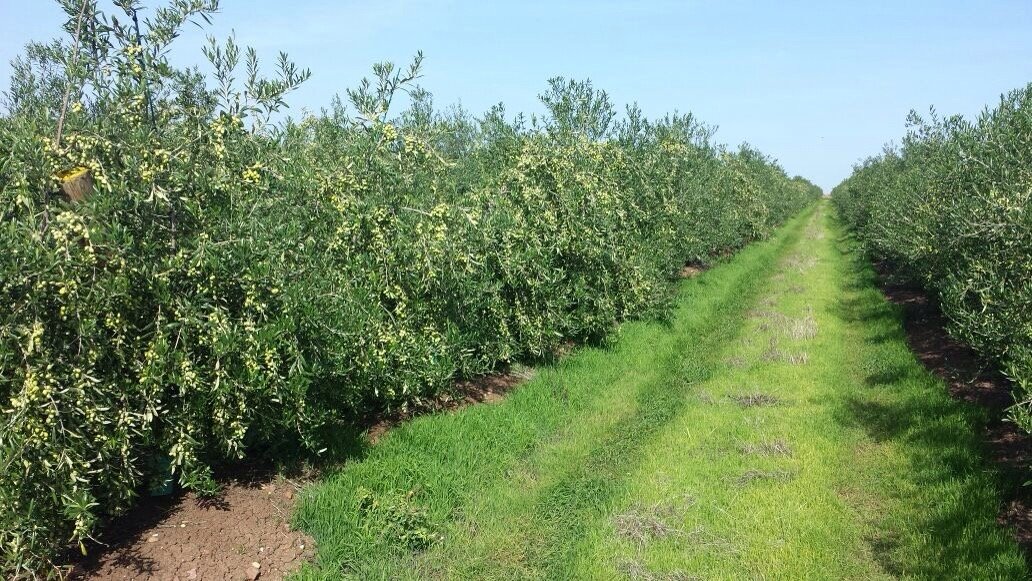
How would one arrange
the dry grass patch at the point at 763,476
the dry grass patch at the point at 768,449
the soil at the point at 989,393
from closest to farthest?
the soil at the point at 989,393 < the dry grass patch at the point at 763,476 < the dry grass patch at the point at 768,449

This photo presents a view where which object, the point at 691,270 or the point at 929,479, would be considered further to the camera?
the point at 691,270

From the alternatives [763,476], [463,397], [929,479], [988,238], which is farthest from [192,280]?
[988,238]

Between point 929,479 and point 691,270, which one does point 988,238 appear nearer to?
point 929,479

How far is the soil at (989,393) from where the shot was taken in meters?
6.71

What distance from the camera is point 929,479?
7410mm

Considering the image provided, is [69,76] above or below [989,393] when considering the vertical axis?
above

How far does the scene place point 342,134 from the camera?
872cm

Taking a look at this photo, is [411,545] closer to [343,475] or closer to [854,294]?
[343,475]

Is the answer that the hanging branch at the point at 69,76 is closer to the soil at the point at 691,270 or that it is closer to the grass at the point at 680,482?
the grass at the point at 680,482

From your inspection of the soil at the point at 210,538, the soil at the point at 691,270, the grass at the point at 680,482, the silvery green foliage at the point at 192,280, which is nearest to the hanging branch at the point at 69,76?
the silvery green foliage at the point at 192,280

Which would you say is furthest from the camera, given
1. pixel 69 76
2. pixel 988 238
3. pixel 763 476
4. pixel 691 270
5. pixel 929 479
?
pixel 691 270

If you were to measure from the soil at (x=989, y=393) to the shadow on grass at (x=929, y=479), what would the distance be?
16 cm

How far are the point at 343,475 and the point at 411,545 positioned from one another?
4.22 feet

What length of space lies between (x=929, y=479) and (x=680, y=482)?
9.50 ft
